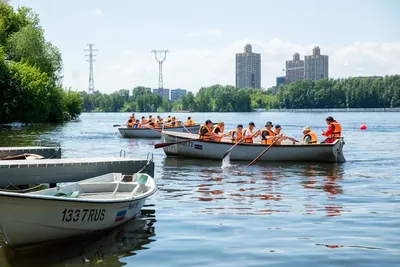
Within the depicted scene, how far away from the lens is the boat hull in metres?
10.1

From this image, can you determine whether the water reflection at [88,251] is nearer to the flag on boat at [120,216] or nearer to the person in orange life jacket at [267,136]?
the flag on boat at [120,216]

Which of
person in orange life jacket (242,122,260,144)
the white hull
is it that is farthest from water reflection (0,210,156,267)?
the white hull

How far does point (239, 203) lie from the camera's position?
15.5 meters

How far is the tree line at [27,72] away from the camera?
191 ft

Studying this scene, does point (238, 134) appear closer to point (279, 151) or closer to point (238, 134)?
point (238, 134)

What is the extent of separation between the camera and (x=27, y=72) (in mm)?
60594

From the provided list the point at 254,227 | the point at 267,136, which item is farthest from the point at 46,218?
the point at 267,136

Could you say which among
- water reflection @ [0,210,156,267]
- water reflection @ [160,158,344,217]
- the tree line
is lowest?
water reflection @ [0,210,156,267]

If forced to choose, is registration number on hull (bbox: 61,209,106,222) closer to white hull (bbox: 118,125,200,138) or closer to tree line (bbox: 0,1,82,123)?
white hull (bbox: 118,125,200,138)

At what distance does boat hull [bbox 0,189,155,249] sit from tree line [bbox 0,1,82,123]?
1912 inches

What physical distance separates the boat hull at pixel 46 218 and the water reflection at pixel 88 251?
0.15 metres

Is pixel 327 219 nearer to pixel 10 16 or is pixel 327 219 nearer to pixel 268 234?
pixel 268 234

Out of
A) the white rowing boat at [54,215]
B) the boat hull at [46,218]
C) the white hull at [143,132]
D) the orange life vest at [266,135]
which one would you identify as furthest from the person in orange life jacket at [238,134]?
the white hull at [143,132]

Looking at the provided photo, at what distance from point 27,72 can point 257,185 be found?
45.6 metres
